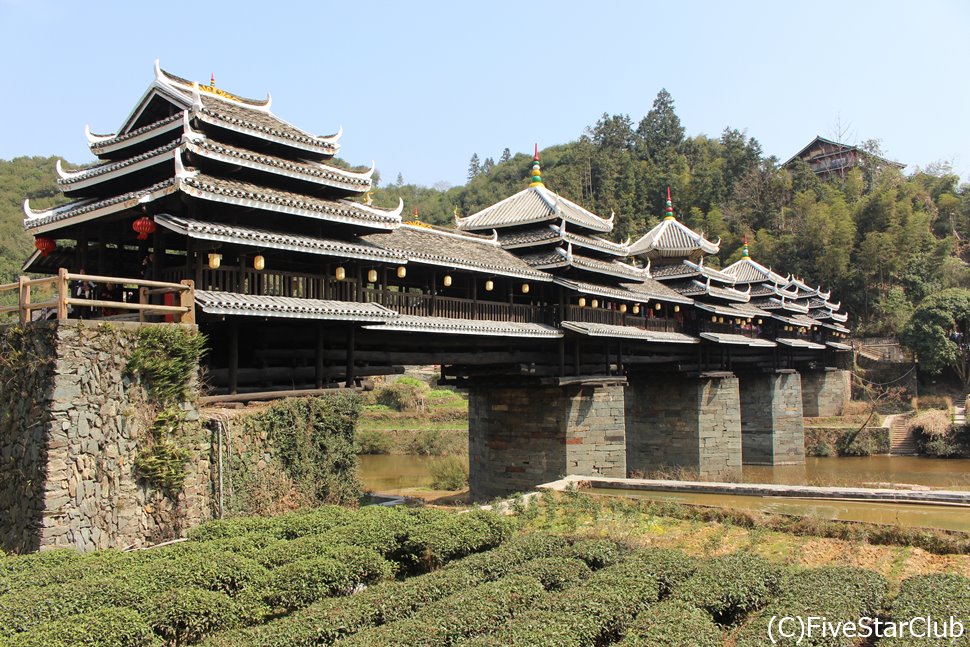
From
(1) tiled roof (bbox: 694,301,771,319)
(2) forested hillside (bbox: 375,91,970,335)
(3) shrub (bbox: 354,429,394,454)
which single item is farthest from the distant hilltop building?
(3) shrub (bbox: 354,429,394,454)

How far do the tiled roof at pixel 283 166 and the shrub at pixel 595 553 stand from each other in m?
A: 8.27

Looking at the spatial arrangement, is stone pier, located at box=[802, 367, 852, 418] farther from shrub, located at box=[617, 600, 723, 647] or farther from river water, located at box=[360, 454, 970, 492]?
shrub, located at box=[617, 600, 723, 647]

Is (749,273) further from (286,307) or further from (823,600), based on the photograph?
(823,600)

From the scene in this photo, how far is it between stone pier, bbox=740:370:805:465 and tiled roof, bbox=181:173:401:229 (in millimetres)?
26375

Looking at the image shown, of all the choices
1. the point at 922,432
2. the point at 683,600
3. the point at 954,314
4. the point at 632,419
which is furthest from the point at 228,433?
the point at 954,314

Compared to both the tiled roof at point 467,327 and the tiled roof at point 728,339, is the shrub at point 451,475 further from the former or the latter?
the tiled roof at point 728,339

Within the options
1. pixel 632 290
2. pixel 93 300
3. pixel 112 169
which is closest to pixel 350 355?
pixel 93 300

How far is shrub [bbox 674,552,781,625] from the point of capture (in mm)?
7652

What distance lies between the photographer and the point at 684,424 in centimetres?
2720

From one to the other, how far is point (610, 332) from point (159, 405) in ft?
43.5

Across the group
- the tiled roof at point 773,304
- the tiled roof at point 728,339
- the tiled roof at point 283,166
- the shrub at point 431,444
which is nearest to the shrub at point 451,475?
the tiled roof at point 728,339

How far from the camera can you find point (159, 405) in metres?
9.88

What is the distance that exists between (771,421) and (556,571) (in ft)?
95.3

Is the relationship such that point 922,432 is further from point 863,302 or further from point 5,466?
point 5,466
